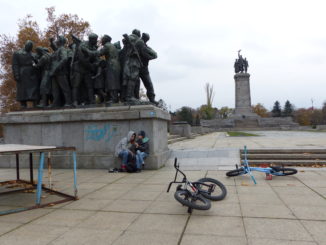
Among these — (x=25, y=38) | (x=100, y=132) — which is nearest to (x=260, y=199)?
(x=100, y=132)

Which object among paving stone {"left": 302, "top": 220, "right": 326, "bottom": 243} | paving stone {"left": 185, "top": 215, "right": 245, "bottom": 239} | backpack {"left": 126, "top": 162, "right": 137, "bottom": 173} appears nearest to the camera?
paving stone {"left": 302, "top": 220, "right": 326, "bottom": 243}

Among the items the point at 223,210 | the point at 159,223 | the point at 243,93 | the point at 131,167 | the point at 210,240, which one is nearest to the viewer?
the point at 210,240

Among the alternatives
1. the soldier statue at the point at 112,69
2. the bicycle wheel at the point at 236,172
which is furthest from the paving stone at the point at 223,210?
the soldier statue at the point at 112,69

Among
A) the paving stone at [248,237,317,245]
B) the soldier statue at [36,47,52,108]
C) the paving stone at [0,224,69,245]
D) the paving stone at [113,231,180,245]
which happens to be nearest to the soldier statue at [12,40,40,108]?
the soldier statue at [36,47,52,108]

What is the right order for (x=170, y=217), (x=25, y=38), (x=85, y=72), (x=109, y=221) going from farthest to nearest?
(x=25, y=38)
(x=85, y=72)
(x=170, y=217)
(x=109, y=221)

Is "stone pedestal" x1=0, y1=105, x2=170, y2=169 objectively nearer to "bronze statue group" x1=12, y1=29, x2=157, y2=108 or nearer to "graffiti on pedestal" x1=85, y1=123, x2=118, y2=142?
"graffiti on pedestal" x1=85, y1=123, x2=118, y2=142

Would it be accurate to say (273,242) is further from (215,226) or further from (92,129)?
(92,129)

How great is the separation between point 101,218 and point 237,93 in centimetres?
5286

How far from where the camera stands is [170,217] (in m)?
4.15

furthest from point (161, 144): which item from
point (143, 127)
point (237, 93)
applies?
point (237, 93)

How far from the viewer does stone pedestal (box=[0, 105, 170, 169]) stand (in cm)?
912

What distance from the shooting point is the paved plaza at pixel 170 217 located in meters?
3.37

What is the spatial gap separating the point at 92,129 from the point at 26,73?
3.67 m

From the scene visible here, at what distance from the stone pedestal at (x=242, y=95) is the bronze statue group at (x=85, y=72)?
4633 centimetres
